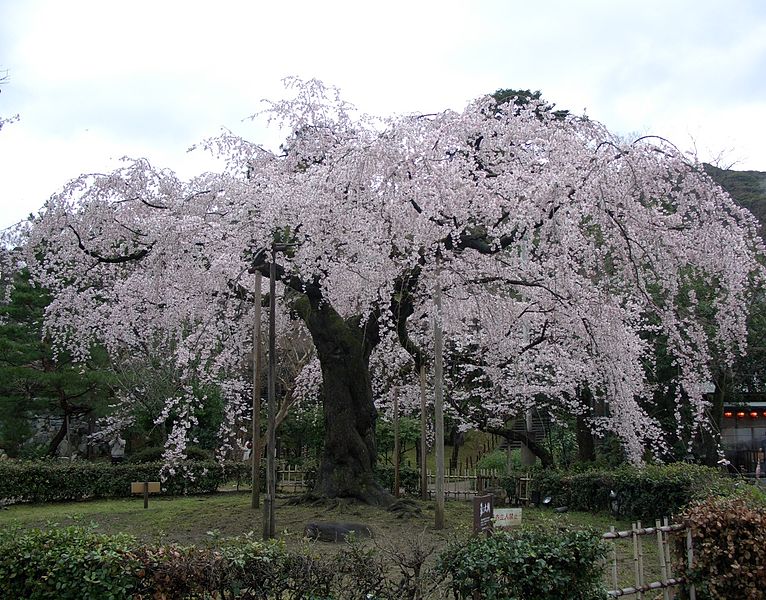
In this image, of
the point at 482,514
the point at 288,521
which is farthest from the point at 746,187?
the point at 482,514

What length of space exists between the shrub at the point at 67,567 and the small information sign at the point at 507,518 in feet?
8.40

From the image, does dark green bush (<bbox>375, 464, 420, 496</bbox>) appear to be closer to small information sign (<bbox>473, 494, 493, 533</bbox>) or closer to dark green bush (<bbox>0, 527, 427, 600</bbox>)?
small information sign (<bbox>473, 494, 493, 533</bbox>)

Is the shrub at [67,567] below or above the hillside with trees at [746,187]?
below

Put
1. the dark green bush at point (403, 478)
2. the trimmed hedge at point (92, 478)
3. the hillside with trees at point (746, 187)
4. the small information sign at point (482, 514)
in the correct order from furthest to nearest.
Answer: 1. the hillside with trees at point (746, 187)
2. the dark green bush at point (403, 478)
3. the trimmed hedge at point (92, 478)
4. the small information sign at point (482, 514)

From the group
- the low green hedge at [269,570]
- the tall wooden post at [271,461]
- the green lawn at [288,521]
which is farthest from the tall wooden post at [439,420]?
the low green hedge at [269,570]

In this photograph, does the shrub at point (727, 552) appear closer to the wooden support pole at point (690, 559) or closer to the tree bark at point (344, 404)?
the wooden support pole at point (690, 559)

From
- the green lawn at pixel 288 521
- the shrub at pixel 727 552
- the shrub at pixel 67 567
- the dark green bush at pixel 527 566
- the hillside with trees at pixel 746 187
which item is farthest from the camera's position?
the hillside with trees at pixel 746 187

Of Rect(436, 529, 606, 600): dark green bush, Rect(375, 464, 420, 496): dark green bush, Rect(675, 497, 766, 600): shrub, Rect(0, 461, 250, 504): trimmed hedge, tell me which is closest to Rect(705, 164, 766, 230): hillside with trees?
Rect(375, 464, 420, 496): dark green bush

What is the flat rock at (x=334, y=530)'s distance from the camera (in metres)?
8.72

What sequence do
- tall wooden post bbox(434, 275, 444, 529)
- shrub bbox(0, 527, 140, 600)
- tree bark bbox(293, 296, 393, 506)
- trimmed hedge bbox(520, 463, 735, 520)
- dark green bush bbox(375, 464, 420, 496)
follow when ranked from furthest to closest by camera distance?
1. dark green bush bbox(375, 464, 420, 496)
2. tree bark bbox(293, 296, 393, 506)
3. trimmed hedge bbox(520, 463, 735, 520)
4. tall wooden post bbox(434, 275, 444, 529)
5. shrub bbox(0, 527, 140, 600)

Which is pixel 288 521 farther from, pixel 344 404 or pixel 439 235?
pixel 439 235

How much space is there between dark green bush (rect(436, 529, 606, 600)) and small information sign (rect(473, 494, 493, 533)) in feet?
1.19

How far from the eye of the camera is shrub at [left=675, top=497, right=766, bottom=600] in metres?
5.27

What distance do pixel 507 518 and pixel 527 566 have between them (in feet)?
2.89
